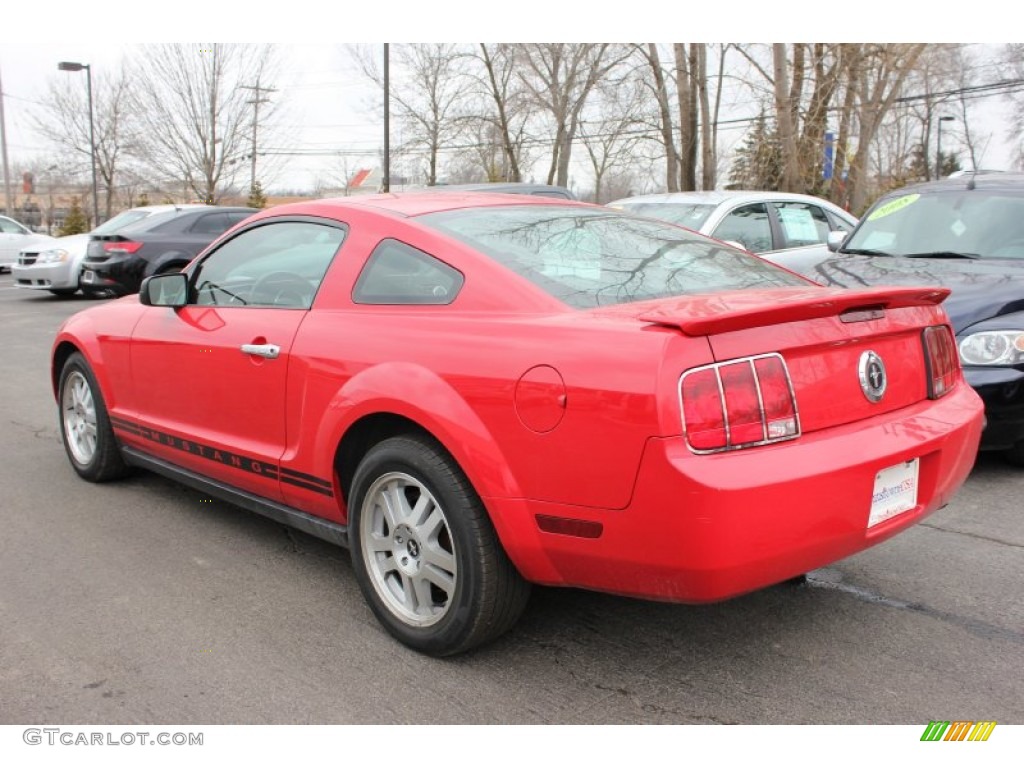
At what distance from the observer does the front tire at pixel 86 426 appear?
16.0 feet

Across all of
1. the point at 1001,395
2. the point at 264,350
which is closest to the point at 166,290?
the point at 264,350

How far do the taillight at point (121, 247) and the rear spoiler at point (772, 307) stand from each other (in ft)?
42.5

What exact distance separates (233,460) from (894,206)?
201 inches

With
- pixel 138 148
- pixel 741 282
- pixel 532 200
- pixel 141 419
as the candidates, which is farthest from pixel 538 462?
pixel 138 148

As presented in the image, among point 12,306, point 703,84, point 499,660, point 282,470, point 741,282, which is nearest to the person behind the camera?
point 499,660

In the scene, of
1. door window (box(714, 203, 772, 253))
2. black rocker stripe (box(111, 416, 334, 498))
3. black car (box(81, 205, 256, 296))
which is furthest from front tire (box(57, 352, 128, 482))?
black car (box(81, 205, 256, 296))

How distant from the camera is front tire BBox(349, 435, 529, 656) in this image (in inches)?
112

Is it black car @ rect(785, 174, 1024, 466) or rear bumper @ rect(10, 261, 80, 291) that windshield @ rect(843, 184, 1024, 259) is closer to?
black car @ rect(785, 174, 1024, 466)

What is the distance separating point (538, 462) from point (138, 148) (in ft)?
124

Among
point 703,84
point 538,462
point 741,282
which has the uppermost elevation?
point 703,84

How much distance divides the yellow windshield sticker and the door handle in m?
4.87

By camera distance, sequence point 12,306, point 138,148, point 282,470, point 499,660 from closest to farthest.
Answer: point 499,660 → point 282,470 → point 12,306 → point 138,148

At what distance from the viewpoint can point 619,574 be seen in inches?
102

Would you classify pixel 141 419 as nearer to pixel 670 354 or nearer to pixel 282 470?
pixel 282 470
